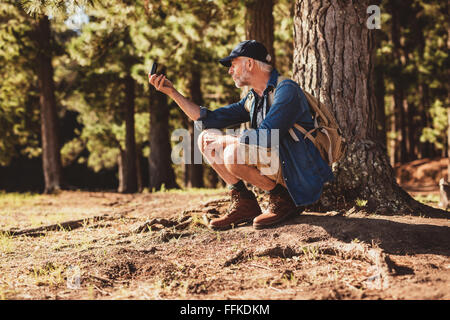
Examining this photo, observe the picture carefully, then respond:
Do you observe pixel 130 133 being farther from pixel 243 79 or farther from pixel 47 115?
pixel 243 79

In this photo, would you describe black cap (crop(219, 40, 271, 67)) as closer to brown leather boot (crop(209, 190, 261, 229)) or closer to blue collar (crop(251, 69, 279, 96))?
blue collar (crop(251, 69, 279, 96))

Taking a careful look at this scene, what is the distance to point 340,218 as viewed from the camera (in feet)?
12.7

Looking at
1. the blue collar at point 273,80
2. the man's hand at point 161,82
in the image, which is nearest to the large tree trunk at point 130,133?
the man's hand at point 161,82

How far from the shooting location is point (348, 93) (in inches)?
180

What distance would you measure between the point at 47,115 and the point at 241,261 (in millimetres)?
9755

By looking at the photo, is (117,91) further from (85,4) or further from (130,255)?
(130,255)

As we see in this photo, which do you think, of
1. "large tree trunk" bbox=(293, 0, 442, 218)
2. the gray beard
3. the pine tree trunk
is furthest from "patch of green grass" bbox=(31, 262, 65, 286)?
the pine tree trunk

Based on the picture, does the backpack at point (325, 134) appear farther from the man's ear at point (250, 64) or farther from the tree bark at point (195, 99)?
the tree bark at point (195, 99)

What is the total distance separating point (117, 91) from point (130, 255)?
43.4 feet

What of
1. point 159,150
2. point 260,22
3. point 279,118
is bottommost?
point 159,150

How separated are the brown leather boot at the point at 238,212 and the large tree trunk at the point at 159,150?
1004 cm

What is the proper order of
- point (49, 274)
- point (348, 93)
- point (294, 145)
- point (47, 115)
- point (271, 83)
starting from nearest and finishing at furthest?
point (49, 274), point (294, 145), point (271, 83), point (348, 93), point (47, 115)

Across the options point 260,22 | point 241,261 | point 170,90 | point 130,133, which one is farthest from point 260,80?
point 130,133

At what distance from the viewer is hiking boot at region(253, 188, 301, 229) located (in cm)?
378
